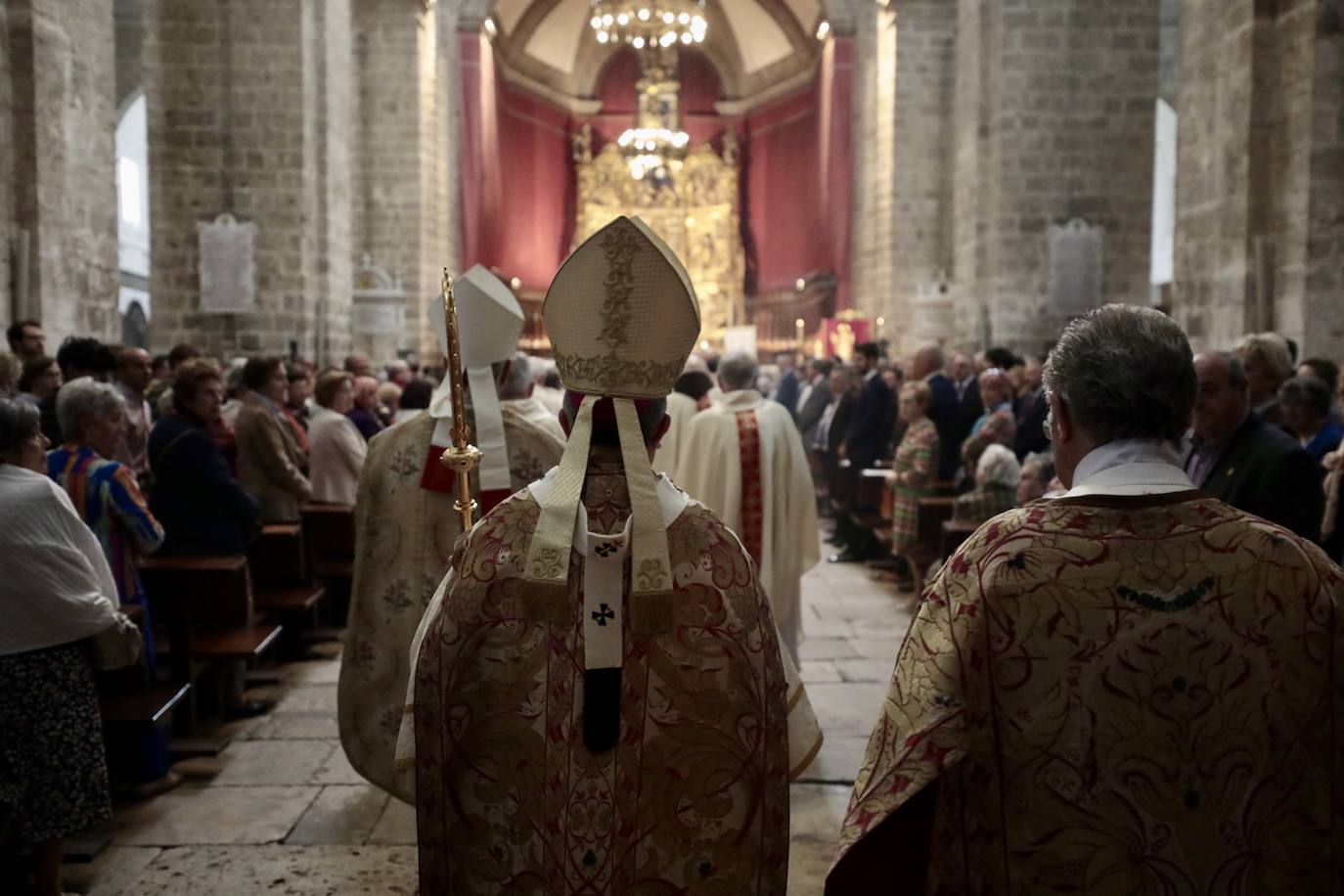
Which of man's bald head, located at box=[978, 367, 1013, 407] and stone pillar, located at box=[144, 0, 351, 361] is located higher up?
stone pillar, located at box=[144, 0, 351, 361]

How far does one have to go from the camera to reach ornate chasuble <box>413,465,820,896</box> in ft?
7.11

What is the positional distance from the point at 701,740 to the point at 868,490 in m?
7.27

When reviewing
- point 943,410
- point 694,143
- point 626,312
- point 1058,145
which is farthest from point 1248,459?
point 694,143

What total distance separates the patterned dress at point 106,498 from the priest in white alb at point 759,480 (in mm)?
2305

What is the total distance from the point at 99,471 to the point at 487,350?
1.47 m

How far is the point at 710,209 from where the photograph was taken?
26.4 meters

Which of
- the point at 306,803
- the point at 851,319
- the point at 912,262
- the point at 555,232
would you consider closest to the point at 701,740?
the point at 306,803

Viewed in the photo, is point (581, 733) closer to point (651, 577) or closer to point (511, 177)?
point (651, 577)

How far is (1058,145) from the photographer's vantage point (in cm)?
1262

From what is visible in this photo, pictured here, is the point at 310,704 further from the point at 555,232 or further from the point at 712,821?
the point at 555,232

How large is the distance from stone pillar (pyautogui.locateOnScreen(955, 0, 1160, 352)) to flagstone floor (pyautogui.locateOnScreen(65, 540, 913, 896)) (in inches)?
304

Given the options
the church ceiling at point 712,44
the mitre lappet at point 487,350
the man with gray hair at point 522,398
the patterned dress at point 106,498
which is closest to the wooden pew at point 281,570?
the patterned dress at point 106,498

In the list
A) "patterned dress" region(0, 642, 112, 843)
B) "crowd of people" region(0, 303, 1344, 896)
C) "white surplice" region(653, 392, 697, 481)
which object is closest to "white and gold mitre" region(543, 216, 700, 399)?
"crowd of people" region(0, 303, 1344, 896)

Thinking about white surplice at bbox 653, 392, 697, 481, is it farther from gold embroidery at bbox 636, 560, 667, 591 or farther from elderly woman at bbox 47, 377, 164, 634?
gold embroidery at bbox 636, 560, 667, 591
